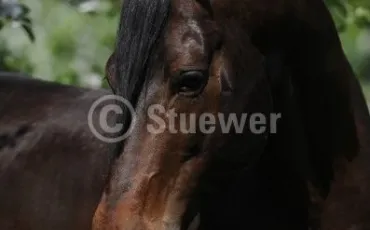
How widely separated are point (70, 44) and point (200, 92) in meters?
2.17

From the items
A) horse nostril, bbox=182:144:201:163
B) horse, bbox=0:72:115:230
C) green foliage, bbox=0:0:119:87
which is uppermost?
horse nostril, bbox=182:144:201:163

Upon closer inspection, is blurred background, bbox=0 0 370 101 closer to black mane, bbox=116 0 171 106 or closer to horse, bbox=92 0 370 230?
horse, bbox=92 0 370 230

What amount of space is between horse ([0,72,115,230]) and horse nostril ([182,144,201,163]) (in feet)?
1.88

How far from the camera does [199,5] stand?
1.77 meters

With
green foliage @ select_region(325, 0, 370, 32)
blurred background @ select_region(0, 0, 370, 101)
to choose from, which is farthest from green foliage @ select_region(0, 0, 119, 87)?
green foliage @ select_region(325, 0, 370, 32)

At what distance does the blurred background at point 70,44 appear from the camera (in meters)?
3.58

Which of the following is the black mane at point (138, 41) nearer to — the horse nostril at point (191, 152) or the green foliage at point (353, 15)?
the horse nostril at point (191, 152)

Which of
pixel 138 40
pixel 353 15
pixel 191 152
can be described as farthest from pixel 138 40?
pixel 353 15

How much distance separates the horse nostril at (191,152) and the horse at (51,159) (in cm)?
57

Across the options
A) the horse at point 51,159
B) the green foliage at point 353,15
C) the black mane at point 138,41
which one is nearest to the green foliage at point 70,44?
the green foliage at point 353,15

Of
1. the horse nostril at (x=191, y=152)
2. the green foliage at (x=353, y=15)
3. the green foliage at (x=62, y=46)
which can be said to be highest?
the horse nostril at (x=191, y=152)

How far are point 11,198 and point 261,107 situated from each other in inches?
37.5

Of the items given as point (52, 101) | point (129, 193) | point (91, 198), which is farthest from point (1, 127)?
point (129, 193)

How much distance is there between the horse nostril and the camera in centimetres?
176
